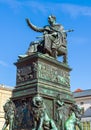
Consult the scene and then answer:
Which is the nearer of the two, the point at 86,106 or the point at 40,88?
the point at 40,88

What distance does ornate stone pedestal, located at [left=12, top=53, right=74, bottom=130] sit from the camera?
10812 mm

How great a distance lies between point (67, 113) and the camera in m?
11.7

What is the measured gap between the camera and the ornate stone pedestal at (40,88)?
10812 mm

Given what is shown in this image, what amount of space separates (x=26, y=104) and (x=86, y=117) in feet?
120

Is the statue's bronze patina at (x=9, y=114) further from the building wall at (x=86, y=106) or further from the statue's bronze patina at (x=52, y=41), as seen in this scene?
the building wall at (x=86, y=106)

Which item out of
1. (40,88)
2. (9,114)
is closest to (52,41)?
(40,88)

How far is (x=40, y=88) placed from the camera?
425 inches

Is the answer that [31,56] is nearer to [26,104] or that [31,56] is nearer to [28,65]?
[28,65]

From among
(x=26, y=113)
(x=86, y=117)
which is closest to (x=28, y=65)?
(x=26, y=113)

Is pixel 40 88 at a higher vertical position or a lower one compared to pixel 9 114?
higher

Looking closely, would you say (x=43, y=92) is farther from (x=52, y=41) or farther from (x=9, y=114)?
(x=52, y=41)

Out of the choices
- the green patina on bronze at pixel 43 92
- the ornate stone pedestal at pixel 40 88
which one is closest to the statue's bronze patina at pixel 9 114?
the green patina on bronze at pixel 43 92

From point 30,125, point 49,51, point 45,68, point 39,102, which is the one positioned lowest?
point 30,125

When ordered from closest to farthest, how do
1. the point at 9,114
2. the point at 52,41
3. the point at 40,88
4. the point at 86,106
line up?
the point at 40,88 → the point at 9,114 → the point at 52,41 → the point at 86,106
